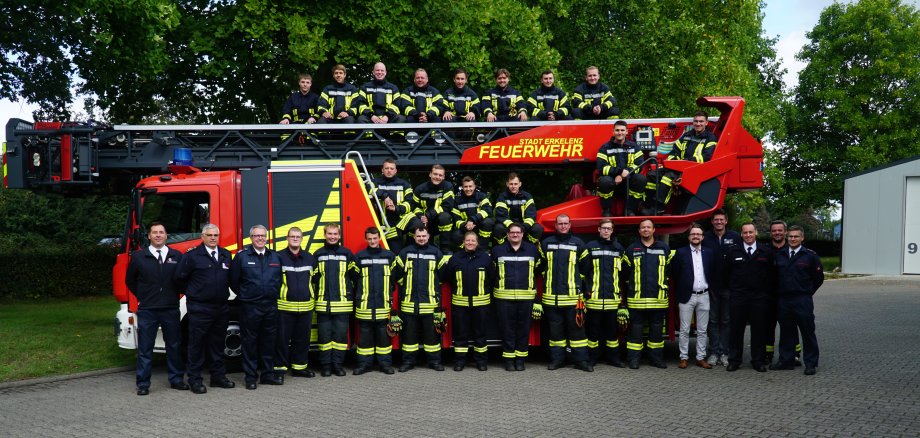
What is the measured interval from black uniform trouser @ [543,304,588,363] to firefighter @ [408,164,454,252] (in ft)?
4.99

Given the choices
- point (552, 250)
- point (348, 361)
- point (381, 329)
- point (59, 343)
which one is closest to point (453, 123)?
point (552, 250)

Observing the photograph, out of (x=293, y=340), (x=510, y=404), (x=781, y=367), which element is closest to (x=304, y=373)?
(x=293, y=340)

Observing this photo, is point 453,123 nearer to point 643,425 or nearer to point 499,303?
point 499,303

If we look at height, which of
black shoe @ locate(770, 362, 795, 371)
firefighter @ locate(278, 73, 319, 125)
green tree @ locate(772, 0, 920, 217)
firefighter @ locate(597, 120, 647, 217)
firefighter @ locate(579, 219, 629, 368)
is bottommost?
black shoe @ locate(770, 362, 795, 371)

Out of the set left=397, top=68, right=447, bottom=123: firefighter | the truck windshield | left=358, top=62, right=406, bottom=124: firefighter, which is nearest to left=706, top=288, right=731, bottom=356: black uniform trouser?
left=397, top=68, right=447, bottom=123: firefighter

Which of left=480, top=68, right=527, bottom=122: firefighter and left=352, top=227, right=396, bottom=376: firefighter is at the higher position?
left=480, top=68, right=527, bottom=122: firefighter

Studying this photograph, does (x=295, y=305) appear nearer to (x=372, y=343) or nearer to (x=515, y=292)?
(x=372, y=343)

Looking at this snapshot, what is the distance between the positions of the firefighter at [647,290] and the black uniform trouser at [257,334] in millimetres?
4136

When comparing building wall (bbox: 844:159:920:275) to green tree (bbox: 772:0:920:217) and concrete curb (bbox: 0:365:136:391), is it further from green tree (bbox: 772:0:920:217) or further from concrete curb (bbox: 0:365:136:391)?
concrete curb (bbox: 0:365:136:391)

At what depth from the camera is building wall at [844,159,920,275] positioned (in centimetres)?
2309

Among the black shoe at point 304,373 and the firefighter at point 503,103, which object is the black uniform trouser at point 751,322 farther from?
the black shoe at point 304,373

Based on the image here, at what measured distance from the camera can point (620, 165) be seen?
8625mm

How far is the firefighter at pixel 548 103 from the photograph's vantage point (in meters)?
9.66

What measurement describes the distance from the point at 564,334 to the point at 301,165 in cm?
375
